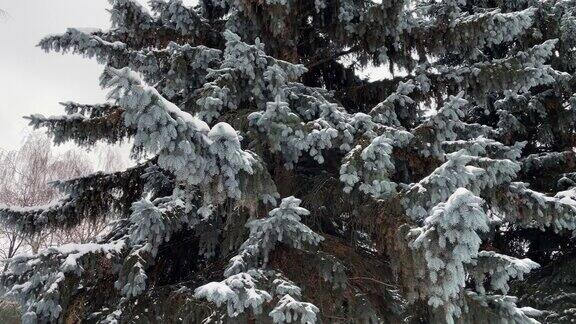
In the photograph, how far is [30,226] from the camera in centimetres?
467

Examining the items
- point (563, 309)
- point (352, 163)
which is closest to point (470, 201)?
point (352, 163)

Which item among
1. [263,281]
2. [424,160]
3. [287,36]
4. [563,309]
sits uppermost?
[287,36]

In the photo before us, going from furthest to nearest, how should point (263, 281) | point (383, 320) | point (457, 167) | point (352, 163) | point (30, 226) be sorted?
point (30, 226) → point (383, 320) → point (352, 163) → point (263, 281) → point (457, 167)

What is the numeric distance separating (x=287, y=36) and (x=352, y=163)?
2030mm

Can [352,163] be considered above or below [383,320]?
above

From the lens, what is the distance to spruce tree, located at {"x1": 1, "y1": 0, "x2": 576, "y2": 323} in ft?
9.66

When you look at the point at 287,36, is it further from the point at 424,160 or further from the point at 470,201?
the point at 470,201

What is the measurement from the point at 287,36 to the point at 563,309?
4.54m

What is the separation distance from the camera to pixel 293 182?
15.3 feet

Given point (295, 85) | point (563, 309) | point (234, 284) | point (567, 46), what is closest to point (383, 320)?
point (234, 284)

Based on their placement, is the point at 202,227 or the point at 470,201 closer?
the point at 470,201

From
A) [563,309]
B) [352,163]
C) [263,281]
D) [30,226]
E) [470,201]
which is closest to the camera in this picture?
[470,201]

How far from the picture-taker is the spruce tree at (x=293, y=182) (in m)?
2.94

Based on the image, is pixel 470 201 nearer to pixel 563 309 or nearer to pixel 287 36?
pixel 287 36
